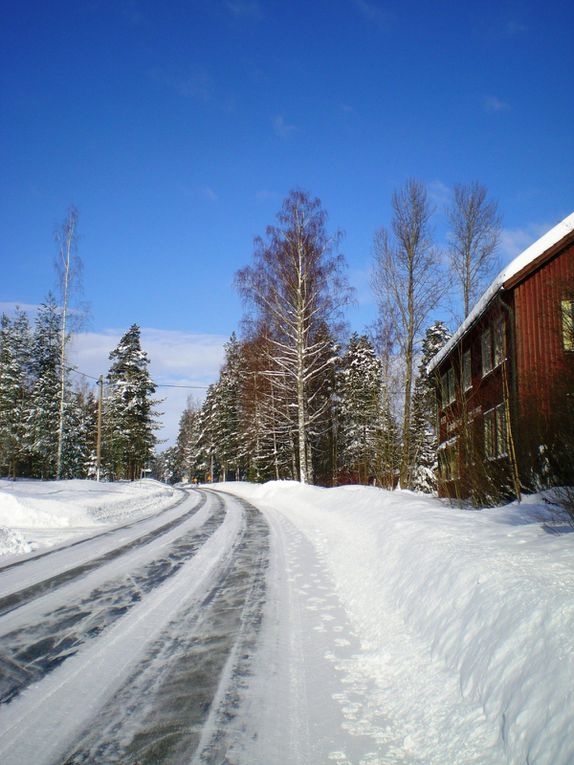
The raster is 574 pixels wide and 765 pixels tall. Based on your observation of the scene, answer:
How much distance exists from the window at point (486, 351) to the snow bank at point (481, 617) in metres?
9.37

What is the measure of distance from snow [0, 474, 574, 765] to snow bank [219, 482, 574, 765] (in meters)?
→ 0.01

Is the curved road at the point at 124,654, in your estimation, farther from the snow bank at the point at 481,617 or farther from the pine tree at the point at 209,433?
the pine tree at the point at 209,433

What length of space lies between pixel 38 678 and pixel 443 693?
260 centimetres

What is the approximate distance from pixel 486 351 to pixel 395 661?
1408 cm

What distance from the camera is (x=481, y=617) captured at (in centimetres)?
337

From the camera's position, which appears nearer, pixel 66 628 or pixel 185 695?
pixel 185 695

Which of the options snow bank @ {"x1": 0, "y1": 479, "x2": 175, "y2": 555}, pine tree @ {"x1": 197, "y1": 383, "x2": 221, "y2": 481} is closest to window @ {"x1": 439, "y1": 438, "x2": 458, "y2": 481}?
snow bank @ {"x1": 0, "y1": 479, "x2": 175, "y2": 555}

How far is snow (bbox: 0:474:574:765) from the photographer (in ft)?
8.21

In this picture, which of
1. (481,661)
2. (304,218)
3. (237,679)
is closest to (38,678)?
(237,679)

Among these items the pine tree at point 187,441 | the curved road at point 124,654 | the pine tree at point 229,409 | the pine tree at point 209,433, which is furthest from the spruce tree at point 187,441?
the curved road at point 124,654

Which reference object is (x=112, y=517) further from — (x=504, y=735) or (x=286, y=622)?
(x=504, y=735)

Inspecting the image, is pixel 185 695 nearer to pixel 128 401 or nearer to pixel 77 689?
pixel 77 689

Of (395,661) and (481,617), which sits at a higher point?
(481,617)

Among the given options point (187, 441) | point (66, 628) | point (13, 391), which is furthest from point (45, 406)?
point (187, 441)
